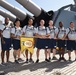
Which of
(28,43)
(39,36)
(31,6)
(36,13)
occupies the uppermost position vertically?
(31,6)

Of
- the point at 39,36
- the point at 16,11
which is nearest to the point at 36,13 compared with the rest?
the point at 16,11

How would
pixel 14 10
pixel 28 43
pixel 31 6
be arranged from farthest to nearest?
pixel 14 10 < pixel 31 6 < pixel 28 43

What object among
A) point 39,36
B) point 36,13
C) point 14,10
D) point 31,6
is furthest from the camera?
point 14,10

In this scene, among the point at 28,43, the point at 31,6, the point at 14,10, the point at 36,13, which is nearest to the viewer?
the point at 28,43

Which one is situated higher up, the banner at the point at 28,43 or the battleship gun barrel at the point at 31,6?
the battleship gun barrel at the point at 31,6

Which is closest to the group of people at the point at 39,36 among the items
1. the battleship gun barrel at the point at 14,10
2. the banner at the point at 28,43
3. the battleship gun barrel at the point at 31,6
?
the banner at the point at 28,43

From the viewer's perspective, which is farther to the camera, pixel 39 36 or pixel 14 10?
pixel 14 10

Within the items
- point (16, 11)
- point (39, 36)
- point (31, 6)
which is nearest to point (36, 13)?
point (31, 6)

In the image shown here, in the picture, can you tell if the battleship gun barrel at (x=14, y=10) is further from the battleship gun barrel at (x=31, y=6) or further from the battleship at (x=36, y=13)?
the battleship gun barrel at (x=31, y=6)

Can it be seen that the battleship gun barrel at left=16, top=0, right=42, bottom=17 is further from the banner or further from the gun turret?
the banner

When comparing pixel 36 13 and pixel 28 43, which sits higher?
pixel 36 13

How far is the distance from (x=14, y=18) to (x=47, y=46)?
7369mm

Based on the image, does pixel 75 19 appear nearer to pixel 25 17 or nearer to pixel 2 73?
pixel 25 17

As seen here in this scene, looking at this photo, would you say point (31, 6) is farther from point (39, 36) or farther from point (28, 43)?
point (28, 43)
